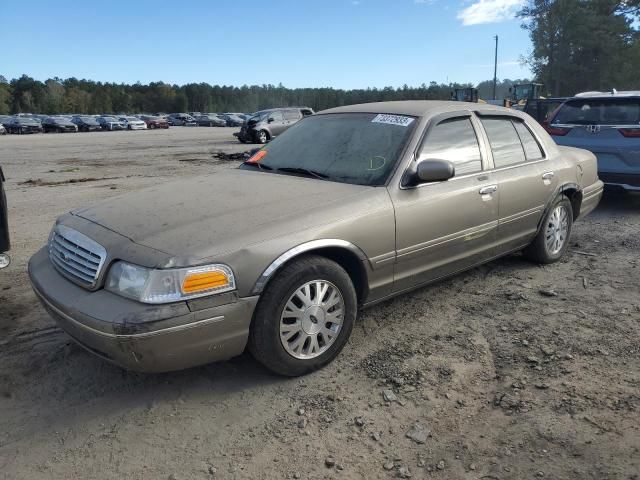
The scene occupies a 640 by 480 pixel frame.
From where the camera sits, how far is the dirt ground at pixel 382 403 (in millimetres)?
2465

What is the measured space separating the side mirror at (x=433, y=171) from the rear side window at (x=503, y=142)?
0.97m

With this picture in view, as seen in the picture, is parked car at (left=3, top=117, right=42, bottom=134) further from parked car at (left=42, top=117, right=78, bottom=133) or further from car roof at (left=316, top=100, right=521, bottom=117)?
car roof at (left=316, top=100, right=521, bottom=117)

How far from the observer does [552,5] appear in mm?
48688

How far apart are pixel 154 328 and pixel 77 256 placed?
838mm

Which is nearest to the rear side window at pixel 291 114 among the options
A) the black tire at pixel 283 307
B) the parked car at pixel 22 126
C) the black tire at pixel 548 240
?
the black tire at pixel 548 240

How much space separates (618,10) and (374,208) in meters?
56.3

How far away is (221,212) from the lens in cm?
318

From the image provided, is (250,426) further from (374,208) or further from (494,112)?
(494,112)

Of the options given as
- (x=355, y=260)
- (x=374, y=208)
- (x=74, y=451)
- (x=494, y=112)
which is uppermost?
(x=494, y=112)

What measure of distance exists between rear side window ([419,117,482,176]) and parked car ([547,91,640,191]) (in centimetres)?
408

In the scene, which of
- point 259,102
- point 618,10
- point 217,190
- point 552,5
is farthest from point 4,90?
point 217,190

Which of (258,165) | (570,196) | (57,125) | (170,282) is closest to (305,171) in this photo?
(258,165)

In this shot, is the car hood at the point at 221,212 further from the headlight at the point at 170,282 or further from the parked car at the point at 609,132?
the parked car at the point at 609,132

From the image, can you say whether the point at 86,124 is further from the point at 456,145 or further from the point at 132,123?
the point at 456,145
